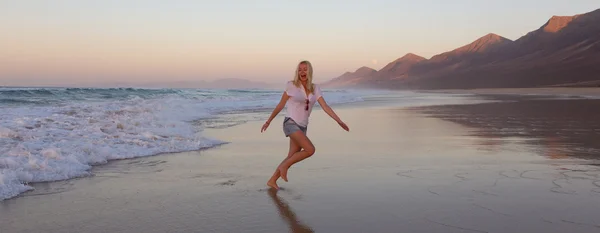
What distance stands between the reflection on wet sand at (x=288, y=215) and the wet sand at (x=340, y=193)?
0.01m

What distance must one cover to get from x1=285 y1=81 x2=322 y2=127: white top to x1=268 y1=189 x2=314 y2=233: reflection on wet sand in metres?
0.91

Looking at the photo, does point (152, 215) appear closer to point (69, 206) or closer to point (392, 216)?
point (69, 206)

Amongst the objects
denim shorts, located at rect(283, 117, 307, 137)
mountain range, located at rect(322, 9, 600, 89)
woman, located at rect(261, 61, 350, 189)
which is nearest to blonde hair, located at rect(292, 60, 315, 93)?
woman, located at rect(261, 61, 350, 189)

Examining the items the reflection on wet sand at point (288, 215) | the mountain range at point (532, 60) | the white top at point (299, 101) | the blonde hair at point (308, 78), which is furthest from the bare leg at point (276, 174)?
the mountain range at point (532, 60)

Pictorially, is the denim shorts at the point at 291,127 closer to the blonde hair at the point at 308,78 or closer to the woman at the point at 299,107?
the woman at the point at 299,107

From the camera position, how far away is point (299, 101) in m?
5.58

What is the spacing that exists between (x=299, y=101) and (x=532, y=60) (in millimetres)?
146233

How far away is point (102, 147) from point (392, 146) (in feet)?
16.6

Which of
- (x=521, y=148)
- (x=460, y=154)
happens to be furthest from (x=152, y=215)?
(x=521, y=148)

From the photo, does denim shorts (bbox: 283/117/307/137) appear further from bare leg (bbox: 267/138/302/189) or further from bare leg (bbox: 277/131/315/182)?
bare leg (bbox: 267/138/302/189)

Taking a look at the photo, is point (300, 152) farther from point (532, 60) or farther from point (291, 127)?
point (532, 60)

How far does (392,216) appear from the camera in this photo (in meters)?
4.32

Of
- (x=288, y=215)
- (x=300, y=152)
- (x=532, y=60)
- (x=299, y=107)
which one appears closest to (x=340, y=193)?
(x=300, y=152)

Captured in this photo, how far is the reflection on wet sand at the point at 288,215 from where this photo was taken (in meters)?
4.02
